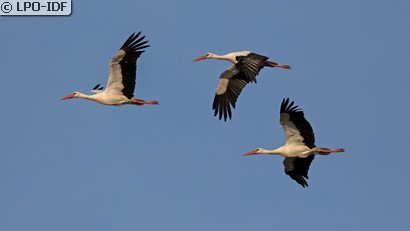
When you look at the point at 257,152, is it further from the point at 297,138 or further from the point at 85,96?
the point at 85,96

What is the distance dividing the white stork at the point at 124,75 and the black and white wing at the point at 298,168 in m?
3.64

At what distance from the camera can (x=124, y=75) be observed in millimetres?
31531

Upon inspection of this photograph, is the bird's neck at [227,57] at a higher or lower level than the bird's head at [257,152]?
higher

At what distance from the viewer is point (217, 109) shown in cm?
3288

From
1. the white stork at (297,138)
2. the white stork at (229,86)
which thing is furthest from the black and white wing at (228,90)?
the white stork at (297,138)

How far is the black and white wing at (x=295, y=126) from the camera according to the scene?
30734mm

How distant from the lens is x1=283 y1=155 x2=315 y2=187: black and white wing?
31.9 meters

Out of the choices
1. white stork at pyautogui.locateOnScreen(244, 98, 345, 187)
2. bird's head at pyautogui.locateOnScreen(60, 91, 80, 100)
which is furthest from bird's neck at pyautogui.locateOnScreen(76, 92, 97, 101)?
white stork at pyautogui.locateOnScreen(244, 98, 345, 187)

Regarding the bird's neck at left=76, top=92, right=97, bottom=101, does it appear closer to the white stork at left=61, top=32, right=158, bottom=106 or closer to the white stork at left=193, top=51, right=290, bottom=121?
the white stork at left=61, top=32, right=158, bottom=106

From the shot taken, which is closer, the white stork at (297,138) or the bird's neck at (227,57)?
the white stork at (297,138)

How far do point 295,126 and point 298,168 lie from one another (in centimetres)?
148

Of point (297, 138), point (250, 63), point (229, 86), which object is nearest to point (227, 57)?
point (229, 86)

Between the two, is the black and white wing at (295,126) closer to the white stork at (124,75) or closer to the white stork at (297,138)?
the white stork at (297,138)

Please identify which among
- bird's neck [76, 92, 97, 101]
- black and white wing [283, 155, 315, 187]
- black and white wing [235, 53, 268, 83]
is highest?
black and white wing [235, 53, 268, 83]
